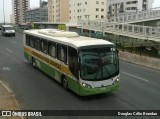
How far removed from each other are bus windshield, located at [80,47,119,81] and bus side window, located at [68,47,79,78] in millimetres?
436

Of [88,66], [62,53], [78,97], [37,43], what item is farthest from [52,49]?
[88,66]

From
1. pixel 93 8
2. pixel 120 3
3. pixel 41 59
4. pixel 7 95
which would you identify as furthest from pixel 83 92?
pixel 120 3

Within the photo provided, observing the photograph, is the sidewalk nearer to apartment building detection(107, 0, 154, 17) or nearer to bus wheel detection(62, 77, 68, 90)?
bus wheel detection(62, 77, 68, 90)

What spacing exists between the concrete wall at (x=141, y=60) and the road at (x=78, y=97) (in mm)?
1686

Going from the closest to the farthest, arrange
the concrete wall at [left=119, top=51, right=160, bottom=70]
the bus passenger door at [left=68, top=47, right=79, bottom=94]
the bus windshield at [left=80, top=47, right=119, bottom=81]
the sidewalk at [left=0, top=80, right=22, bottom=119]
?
the sidewalk at [left=0, top=80, right=22, bottom=119] → the bus windshield at [left=80, top=47, right=119, bottom=81] → the bus passenger door at [left=68, top=47, right=79, bottom=94] → the concrete wall at [left=119, top=51, right=160, bottom=70]

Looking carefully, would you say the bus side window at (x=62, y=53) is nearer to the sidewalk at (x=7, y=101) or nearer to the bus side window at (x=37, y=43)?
the sidewalk at (x=7, y=101)

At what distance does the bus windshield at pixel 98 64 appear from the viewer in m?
13.4

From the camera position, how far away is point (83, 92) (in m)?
13.4

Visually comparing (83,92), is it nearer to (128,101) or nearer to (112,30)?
(128,101)

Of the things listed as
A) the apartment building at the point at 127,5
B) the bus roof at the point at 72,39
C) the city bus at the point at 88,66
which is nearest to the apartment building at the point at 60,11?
the apartment building at the point at 127,5

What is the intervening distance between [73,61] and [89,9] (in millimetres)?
90398

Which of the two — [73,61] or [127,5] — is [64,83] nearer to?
[73,61]

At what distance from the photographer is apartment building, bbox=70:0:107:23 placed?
337 feet

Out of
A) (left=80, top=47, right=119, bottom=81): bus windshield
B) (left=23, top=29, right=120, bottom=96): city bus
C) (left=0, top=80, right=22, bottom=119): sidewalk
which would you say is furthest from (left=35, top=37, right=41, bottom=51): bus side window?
(left=80, top=47, right=119, bottom=81): bus windshield
